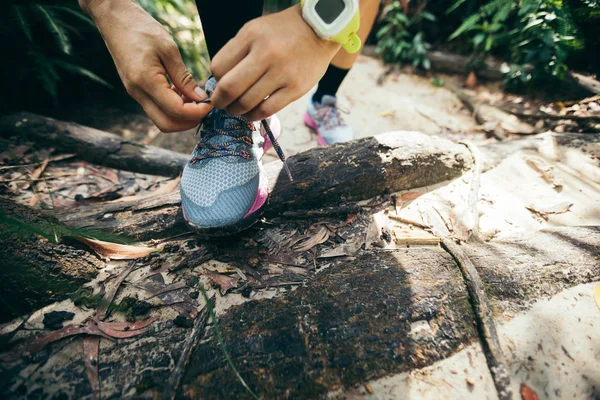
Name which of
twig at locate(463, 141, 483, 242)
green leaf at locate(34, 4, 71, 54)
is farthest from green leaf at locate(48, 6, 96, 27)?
twig at locate(463, 141, 483, 242)

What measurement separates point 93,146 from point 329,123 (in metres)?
2.17

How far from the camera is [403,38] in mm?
4793

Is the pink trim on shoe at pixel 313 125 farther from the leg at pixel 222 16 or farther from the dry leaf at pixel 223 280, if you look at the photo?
the dry leaf at pixel 223 280

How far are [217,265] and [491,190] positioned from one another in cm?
193

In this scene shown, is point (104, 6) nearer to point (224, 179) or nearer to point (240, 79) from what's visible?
point (240, 79)

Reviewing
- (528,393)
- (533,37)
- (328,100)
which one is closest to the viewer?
(528,393)

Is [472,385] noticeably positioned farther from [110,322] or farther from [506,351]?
[110,322]

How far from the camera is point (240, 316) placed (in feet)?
4.05

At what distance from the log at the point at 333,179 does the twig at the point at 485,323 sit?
0.71 m

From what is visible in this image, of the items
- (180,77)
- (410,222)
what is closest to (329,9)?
(180,77)

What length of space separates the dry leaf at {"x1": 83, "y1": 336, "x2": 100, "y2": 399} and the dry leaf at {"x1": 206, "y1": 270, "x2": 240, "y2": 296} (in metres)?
0.51

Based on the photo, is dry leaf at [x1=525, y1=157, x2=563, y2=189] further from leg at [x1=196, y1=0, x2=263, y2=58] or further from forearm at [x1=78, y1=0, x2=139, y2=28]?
forearm at [x1=78, y1=0, x2=139, y2=28]

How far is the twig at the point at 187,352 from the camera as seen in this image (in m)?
0.99

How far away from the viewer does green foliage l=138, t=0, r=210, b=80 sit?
366 centimetres
